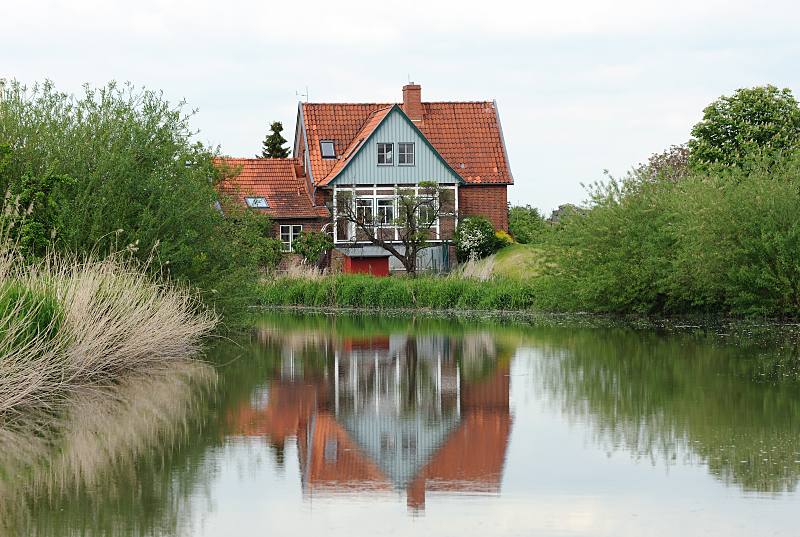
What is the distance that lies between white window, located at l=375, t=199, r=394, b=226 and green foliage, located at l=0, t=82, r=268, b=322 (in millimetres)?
35651

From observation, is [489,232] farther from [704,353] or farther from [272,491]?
[272,491]

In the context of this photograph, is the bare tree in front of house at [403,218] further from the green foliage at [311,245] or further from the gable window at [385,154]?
the gable window at [385,154]

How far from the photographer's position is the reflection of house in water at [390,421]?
45.1 feet

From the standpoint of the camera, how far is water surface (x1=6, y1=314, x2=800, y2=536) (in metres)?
11.5

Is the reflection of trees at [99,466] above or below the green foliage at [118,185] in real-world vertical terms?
below

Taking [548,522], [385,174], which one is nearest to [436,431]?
[548,522]

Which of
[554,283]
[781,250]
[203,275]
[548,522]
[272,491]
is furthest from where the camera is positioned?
[554,283]

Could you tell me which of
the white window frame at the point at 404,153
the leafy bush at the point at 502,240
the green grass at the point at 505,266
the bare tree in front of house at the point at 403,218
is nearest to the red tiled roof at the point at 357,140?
the bare tree in front of house at the point at 403,218

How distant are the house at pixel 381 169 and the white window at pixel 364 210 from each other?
0.09 meters

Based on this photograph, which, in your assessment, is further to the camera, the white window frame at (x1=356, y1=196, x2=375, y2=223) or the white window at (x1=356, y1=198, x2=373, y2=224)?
the white window frame at (x1=356, y1=196, x2=375, y2=223)

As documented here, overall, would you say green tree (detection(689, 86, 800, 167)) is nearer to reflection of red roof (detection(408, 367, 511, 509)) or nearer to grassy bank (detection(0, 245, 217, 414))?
grassy bank (detection(0, 245, 217, 414))

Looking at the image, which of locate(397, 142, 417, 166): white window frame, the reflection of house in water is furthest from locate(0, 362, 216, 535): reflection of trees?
locate(397, 142, 417, 166): white window frame

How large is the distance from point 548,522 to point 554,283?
34787 mm

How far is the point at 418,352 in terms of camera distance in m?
31.0
